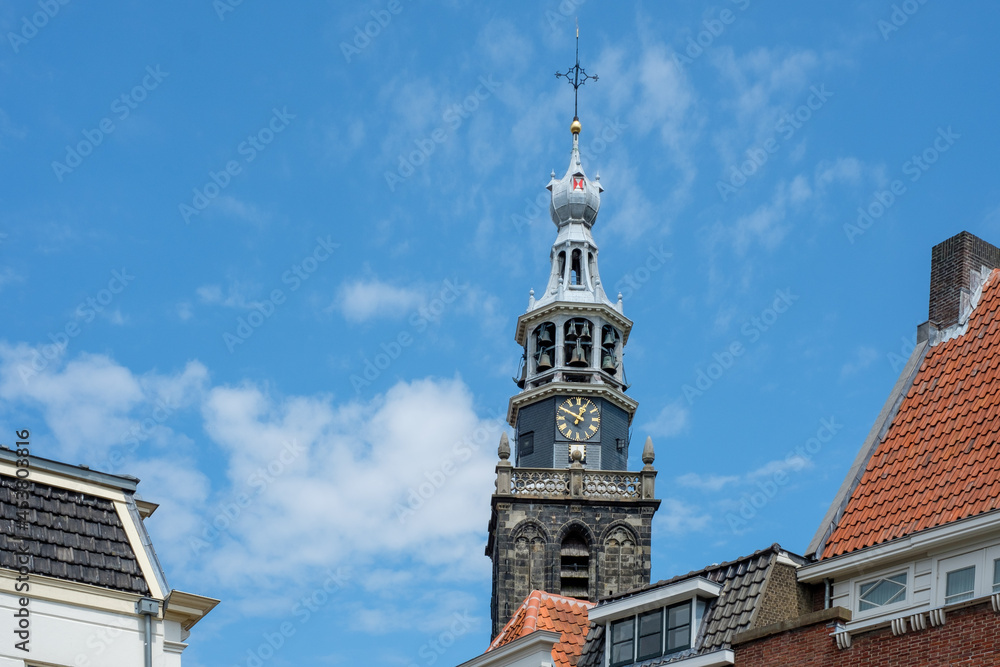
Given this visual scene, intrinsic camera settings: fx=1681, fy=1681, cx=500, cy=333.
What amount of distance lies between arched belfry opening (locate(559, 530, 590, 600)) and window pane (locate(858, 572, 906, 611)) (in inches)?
1683

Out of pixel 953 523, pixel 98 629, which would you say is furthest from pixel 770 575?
pixel 98 629

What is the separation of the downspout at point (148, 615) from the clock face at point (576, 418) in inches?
1997

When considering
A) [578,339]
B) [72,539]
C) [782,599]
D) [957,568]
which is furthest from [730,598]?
[578,339]

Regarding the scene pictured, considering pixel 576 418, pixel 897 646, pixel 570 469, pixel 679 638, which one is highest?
pixel 576 418

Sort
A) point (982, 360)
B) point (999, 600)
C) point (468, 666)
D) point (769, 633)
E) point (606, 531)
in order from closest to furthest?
point (999, 600) → point (769, 633) → point (982, 360) → point (468, 666) → point (606, 531)

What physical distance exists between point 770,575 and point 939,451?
3678 mm

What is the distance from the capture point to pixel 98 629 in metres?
21.0

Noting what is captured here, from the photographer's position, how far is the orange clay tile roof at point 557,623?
3088cm

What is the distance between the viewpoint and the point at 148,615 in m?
21.4

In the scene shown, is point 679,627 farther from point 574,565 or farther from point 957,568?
point 574,565

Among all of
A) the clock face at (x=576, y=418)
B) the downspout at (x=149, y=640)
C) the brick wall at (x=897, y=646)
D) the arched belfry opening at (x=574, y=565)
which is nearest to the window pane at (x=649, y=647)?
the brick wall at (x=897, y=646)

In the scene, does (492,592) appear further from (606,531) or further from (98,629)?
(98,629)

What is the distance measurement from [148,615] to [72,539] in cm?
139

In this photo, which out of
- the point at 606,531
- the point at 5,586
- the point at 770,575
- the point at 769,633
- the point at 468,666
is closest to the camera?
the point at 5,586
